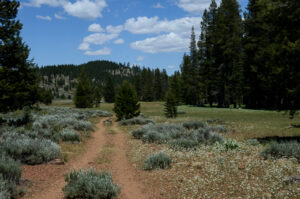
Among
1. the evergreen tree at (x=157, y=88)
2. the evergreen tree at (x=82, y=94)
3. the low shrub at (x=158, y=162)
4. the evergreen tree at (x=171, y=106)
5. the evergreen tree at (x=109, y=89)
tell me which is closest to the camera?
the low shrub at (x=158, y=162)

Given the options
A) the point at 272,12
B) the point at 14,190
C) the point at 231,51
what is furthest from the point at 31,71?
the point at 231,51

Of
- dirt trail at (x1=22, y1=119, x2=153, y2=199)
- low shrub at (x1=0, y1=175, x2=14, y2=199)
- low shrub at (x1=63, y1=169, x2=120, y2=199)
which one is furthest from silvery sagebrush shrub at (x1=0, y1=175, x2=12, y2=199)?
low shrub at (x1=63, y1=169, x2=120, y2=199)

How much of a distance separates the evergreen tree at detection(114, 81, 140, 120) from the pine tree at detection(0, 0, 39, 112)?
12.1 metres

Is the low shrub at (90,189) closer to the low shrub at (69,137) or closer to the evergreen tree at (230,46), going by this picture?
the low shrub at (69,137)

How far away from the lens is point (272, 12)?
39.9 feet

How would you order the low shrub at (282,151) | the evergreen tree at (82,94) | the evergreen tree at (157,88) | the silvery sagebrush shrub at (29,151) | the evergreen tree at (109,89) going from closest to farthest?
the low shrub at (282,151), the silvery sagebrush shrub at (29,151), the evergreen tree at (82,94), the evergreen tree at (109,89), the evergreen tree at (157,88)

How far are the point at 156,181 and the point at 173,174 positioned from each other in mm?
699

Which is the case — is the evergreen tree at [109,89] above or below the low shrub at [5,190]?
above

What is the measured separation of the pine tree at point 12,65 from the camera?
16.7 m

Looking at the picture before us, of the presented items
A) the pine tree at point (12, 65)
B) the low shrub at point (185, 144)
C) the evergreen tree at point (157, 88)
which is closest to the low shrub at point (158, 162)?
the low shrub at point (185, 144)

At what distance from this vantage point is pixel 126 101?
30.0 meters

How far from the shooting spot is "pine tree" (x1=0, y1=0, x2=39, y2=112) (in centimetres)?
1672

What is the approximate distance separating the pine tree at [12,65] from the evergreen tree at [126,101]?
39.7 feet

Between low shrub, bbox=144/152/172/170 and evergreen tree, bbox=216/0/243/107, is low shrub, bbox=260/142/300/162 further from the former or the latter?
evergreen tree, bbox=216/0/243/107
